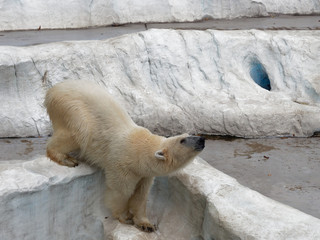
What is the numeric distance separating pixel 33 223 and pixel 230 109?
3861 millimetres

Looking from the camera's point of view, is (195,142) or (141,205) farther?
(141,205)

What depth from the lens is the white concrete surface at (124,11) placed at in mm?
9430

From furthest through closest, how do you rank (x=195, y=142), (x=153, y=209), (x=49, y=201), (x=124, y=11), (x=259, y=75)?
(x=124, y=11), (x=259, y=75), (x=153, y=209), (x=49, y=201), (x=195, y=142)

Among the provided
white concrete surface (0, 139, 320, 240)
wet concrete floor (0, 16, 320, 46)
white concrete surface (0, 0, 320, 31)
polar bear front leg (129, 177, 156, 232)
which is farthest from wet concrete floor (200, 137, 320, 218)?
white concrete surface (0, 0, 320, 31)

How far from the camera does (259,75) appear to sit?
8.39 m

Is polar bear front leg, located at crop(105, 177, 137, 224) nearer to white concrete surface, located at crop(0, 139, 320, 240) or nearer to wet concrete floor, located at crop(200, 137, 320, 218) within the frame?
white concrete surface, located at crop(0, 139, 320, 240)

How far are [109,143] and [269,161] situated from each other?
8.60 ft

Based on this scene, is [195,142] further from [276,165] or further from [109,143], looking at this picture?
[276,165]

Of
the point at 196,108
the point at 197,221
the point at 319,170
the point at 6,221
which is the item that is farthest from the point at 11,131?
the point at 319,170

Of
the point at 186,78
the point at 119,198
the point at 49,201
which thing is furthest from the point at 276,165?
the point at 49,201

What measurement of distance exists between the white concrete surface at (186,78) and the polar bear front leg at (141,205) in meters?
2.90

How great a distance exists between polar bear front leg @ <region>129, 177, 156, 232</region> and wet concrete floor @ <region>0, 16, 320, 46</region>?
Result: 4511 mm

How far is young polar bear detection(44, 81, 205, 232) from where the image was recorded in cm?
419

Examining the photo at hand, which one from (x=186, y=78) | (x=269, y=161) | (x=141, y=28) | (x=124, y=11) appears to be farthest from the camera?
(x=124, y=11)
